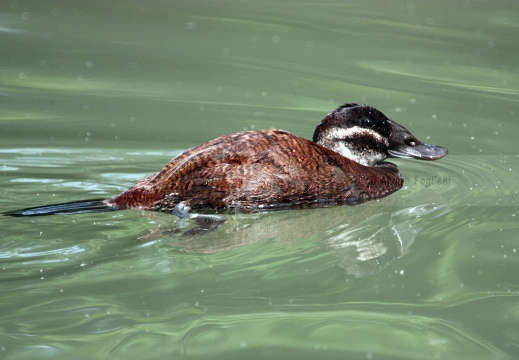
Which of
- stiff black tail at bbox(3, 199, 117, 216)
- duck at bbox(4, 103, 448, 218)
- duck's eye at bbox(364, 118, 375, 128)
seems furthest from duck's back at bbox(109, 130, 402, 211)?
duck's eye at bbox(364, 118, 375, 128)

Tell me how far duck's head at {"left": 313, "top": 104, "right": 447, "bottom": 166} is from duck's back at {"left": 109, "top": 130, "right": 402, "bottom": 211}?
552 mm

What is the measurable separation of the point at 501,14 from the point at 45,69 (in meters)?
6.24

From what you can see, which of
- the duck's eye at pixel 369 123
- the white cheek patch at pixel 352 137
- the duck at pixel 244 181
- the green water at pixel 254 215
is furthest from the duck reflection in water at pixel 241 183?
the duck's eye at pixel 369 123

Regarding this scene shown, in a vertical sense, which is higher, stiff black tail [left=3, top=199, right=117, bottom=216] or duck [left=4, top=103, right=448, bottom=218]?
duck [left=4, top=103, right=448, bottom=218]

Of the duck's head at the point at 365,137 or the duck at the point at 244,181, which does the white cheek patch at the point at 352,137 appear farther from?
the duck at the point at 244,181

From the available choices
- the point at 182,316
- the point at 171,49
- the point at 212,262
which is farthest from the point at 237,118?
the point at 182,316

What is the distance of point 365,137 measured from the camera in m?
7.07

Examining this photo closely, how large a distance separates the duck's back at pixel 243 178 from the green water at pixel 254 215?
130mm

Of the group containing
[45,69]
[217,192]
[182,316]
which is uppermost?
[45,69]

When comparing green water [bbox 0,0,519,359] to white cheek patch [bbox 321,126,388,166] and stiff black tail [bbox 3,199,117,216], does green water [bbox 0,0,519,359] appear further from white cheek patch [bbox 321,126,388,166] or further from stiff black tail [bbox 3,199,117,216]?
white cheek patch [bbox 321,126,388,166]

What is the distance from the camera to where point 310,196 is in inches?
253

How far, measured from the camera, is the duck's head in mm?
6992

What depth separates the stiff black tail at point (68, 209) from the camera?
20.1 feet

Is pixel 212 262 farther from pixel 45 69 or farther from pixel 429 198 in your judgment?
pixel 45 69
